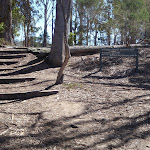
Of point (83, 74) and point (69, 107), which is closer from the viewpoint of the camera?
point (69, 107)

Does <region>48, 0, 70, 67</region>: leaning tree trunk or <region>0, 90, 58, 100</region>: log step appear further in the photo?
<region>48, 0, 70, 67</region>: leaning tree trunk

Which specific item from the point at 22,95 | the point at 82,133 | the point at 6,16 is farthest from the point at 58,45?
the point at 82,133

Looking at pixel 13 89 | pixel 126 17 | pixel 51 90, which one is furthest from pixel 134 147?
pixel 126 17

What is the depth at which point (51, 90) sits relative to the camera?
513 cm

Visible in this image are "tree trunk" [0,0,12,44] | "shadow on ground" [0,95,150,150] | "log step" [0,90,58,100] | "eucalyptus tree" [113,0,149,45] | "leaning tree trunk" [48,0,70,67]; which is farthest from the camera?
"eucalyptus tree" [113,0,149,45]

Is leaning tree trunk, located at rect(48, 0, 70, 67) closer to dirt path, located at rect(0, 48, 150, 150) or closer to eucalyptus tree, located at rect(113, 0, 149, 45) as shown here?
dirt path, located at rect(0, 48, 150, 150)

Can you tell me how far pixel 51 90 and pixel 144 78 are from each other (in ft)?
13.5

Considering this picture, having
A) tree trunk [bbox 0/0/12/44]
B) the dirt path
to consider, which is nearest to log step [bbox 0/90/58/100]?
the dirt path

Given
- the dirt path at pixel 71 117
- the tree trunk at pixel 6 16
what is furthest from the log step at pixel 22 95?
the tree trunk at pixel 6 16

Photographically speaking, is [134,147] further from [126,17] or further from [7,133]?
[126,17]

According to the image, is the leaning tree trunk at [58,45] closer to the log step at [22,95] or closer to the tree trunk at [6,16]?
the log step at [22,95]

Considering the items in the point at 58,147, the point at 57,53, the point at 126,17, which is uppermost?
the point at 126,17

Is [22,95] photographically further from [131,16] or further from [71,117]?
[131,16]

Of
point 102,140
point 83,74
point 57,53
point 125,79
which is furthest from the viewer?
point 57,53
